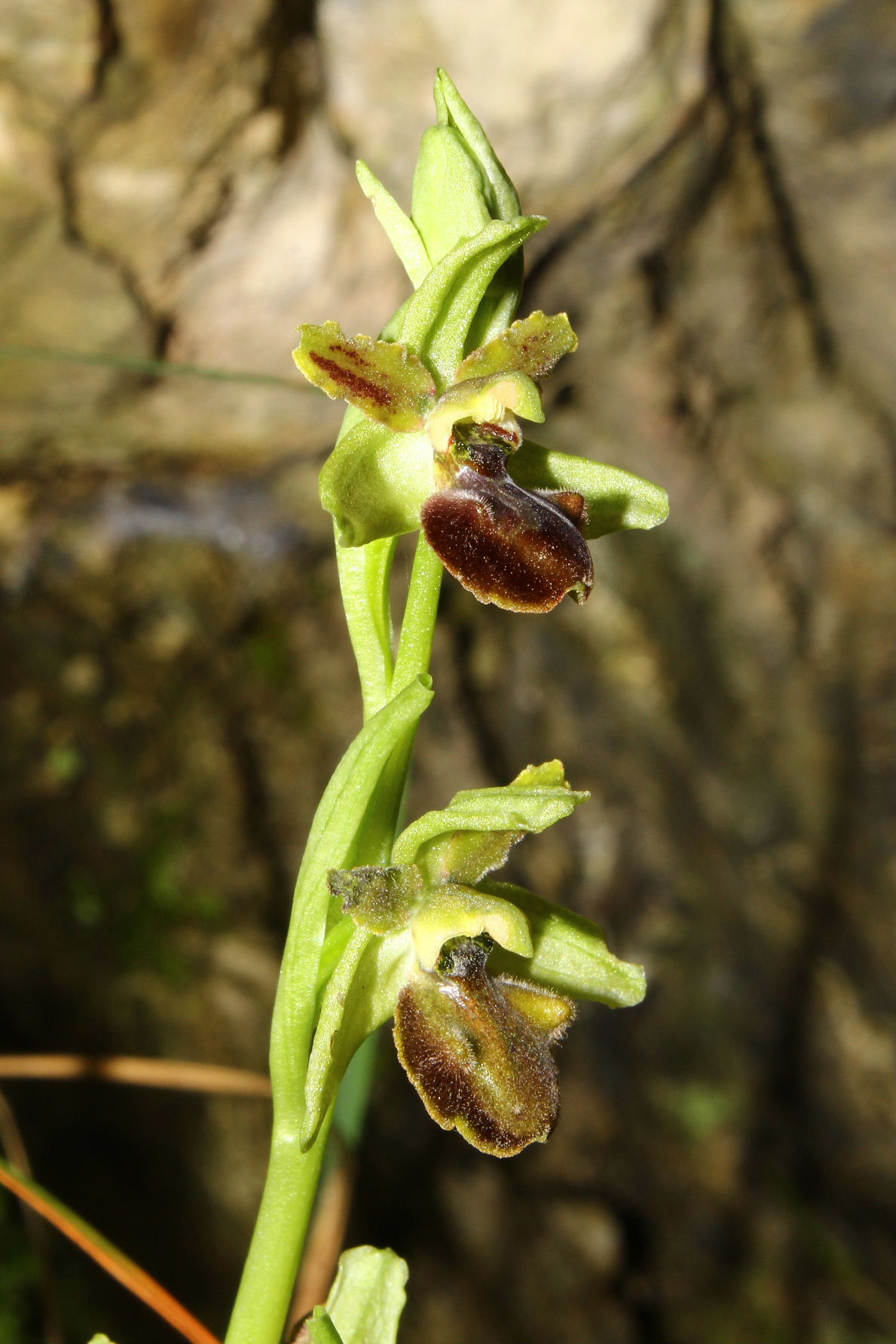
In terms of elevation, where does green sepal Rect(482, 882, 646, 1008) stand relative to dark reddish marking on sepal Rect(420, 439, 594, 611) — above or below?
below

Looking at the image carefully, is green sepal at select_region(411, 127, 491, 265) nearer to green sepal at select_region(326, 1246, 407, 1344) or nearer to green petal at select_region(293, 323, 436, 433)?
green petal at select_region(293, 323, 436, 433)

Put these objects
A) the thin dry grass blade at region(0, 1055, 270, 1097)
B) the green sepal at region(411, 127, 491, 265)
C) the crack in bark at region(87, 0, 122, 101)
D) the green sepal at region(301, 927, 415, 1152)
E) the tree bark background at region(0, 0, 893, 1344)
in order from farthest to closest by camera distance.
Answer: the tree bark background at region(0, 0, 893, 1344)
the crack in bark at region(87, 0, 122, 101)
the thin dry grass blade at region(0, 1055, 270, 1097)
the green sepal at region(411, 127, 491, 265)
the green sepal at region(301, 927, 415, 1152)

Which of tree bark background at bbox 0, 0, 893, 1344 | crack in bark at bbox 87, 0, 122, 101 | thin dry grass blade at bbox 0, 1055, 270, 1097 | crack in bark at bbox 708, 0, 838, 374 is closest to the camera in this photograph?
Result: thin dry grass blade at bbox 0, 1055, 270, 1097

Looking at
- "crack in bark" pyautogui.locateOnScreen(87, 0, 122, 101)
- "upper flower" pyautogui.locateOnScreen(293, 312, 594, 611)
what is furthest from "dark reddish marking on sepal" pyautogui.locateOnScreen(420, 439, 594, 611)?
"crack in bark" pyautogui.locateOnScreen(87, 0, 122, 101)

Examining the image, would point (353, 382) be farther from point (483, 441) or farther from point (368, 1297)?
point (368, 1297)

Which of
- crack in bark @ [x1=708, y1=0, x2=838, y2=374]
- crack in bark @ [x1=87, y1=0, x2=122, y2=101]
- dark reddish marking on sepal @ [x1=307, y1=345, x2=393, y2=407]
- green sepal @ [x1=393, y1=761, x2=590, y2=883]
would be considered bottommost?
green sepal @ [x1=393, y1=761, x2=590, y2=883]

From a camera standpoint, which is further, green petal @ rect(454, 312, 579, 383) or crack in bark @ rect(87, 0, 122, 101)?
crack in bark @ rect(87, 0, 122, 101)

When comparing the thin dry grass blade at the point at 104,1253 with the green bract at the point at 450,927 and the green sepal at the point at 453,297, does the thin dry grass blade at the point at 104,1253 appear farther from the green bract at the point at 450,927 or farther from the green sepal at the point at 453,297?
the green sepal at the point at 453,297

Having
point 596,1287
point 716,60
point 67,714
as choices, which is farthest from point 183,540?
point 596,1287
